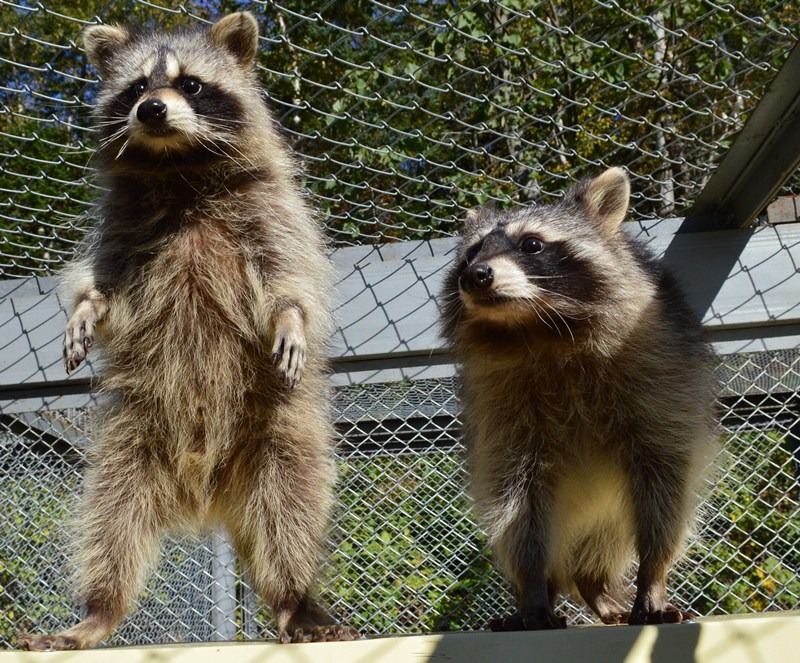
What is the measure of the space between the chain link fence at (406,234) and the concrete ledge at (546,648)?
149cm

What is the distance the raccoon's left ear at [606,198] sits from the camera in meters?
3.04

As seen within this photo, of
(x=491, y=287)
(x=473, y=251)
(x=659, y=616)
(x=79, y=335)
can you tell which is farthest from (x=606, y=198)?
(x=79, y=335)

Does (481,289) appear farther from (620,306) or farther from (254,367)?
(254,367)

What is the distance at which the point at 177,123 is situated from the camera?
2.84m

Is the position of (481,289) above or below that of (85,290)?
above

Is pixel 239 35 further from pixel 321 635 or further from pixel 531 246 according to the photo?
pixel 321 635

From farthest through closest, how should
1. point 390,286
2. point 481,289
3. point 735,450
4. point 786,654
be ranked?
point 735,450 → point 390,286 → point 481,289 → point 786,654

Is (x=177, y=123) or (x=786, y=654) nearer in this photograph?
(x=786, y=654)

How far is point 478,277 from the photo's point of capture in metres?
2.60

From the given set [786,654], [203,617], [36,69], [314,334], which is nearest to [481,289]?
[314,334]

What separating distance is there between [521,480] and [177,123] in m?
1.54

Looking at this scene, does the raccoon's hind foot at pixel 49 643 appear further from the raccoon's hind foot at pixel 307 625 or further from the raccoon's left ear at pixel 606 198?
the raccoon's left ear at pixel 606 198

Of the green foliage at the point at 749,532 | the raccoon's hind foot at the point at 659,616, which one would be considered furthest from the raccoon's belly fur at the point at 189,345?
the green foliage at the point at 749,532

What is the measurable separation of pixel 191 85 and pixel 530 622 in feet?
6.70
